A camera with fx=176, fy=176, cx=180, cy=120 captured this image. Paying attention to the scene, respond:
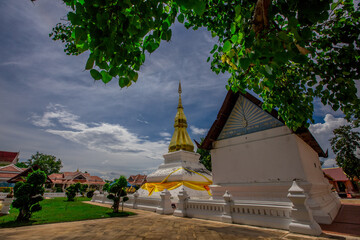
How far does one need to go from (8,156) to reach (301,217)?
5418 centimetres

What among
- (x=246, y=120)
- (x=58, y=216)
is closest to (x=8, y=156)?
(x=58, y=216)

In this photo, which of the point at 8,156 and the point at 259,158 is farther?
the point at 8,156

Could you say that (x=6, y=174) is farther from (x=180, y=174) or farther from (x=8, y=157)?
(x=180, y=174)

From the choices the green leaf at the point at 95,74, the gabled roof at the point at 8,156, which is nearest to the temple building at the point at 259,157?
the green leaf at the point at 95,74

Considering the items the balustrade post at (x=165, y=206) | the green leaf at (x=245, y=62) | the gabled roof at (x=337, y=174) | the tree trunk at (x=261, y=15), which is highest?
the tree trunk at (x=261, y=15)

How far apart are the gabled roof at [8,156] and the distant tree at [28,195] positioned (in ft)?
144

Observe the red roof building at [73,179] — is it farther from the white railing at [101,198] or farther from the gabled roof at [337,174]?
the gabled roof at [337,174]

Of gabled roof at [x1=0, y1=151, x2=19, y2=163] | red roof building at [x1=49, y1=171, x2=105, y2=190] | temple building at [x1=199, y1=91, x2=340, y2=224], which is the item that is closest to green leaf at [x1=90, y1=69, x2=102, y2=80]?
temple building at [x1=199, y1=91, x2=340, y2=224]

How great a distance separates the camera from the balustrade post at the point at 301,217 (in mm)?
4523

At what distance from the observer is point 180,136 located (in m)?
19.3

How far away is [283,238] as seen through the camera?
168 inches

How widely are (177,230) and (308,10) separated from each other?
5.90m

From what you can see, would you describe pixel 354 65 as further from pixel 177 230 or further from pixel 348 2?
pixel 177 230

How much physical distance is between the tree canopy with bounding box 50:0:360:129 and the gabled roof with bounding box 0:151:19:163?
51.8m
